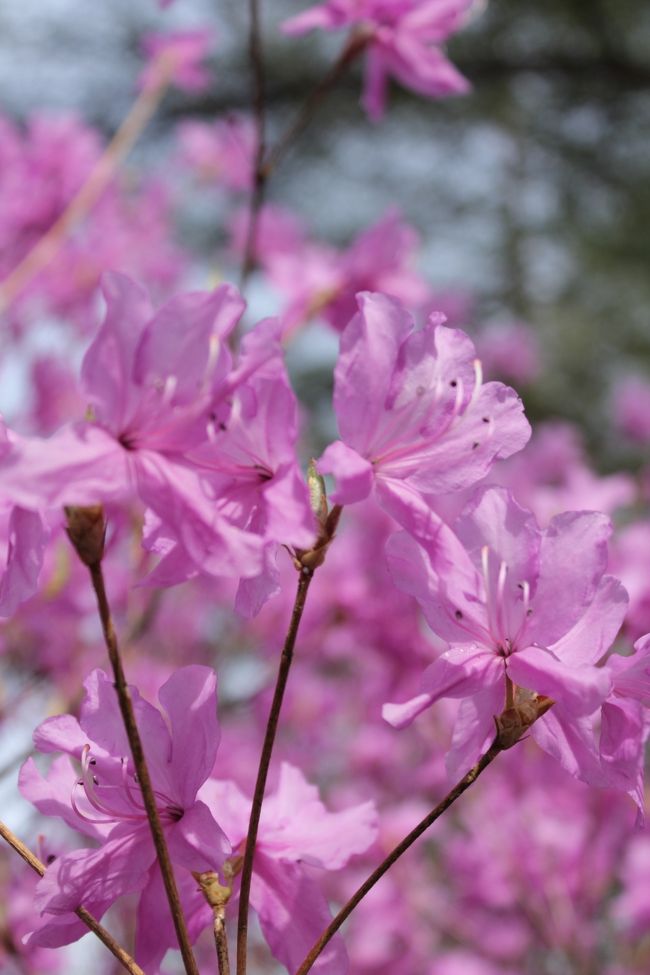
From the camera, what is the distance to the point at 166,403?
581 mm

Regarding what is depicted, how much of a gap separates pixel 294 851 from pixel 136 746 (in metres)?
0.20

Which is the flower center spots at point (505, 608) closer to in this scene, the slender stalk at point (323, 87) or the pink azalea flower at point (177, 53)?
the slender stalk at point (323, 87)

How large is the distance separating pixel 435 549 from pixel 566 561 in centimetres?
8

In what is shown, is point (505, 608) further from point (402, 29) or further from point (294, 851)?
point (402, 29)

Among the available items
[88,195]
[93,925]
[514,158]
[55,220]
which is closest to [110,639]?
[93,925]

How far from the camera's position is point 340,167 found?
7215mm

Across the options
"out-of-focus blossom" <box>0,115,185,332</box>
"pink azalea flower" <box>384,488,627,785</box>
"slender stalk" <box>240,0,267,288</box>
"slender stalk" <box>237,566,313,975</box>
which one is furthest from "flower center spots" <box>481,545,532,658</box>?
"out-of-focus blossom" <box>0,115,185,332</box>

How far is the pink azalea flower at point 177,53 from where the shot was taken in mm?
2360

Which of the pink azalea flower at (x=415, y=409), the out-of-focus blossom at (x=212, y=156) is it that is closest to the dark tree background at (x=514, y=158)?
the out-of-focus blossom at (x=212, y=156)

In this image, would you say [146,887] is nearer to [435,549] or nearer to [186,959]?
[186,959]

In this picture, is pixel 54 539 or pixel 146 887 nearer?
pixel 146 887

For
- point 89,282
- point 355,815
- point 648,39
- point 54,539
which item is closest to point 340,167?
point 648,39

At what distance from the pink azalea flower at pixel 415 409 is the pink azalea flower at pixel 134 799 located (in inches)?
6.6

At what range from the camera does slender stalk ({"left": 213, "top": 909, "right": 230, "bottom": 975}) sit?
0.59 metres
